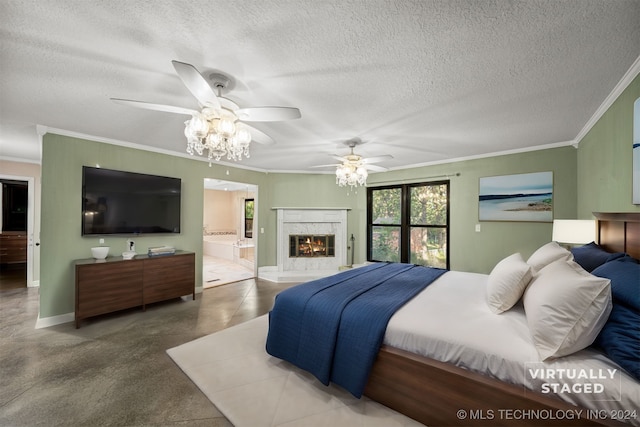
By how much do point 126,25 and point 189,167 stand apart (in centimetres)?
Result: 322

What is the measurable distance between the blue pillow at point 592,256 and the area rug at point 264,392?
1.84 metres

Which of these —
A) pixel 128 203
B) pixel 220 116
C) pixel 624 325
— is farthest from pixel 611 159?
pixel 128 203

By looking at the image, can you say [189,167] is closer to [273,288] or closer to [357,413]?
[273,288]

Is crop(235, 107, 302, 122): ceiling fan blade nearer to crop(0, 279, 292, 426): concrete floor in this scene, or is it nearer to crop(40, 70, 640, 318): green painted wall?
crop(0, 279, 292, 426): concrete floor

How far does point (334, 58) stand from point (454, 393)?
2293 millimetres

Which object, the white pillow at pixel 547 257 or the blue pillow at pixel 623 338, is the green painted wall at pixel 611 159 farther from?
Result: the blue pillow at pixel 623 338

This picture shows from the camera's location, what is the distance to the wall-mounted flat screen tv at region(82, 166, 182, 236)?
334 cm

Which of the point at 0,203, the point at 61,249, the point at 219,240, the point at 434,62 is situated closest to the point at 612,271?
the point at 434,62

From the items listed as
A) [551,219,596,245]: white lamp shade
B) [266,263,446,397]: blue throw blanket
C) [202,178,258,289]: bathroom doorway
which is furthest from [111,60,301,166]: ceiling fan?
[202,178,258,289]: bathroom doorway

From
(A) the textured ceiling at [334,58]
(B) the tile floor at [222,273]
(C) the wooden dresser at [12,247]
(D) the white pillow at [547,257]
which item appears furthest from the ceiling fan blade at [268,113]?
(C) the wooden dresser at [12,247]

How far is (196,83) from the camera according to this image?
151 centimetres

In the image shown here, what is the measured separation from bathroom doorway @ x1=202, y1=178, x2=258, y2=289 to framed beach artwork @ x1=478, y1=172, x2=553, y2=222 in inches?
226

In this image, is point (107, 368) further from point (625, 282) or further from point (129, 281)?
point (625, 282)

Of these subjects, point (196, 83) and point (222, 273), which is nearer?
point (196, 83)
